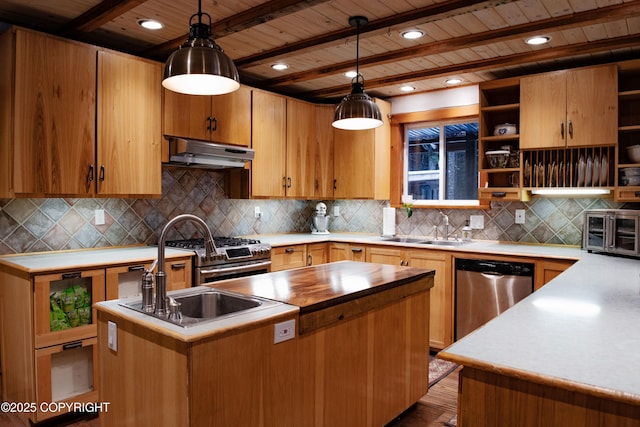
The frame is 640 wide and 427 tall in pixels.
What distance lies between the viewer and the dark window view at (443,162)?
456 centimetres

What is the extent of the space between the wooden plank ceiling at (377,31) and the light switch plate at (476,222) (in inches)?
51.3

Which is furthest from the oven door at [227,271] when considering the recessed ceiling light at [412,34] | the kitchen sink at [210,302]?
the recessed ceiling light at [412,34]

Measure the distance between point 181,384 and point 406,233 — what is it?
362 centimetres

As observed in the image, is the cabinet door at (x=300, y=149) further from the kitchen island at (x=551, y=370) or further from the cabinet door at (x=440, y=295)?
the kitchen island at (x=551, y=370)

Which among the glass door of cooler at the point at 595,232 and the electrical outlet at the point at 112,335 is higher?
the glass door of cooler at the point at 595,232

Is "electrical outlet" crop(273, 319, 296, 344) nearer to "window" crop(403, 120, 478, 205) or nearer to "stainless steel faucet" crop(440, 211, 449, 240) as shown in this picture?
"stainless steel faucet" crop(440, 211, 449, 240)

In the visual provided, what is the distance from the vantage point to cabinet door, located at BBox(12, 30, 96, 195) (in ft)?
→ 8.95

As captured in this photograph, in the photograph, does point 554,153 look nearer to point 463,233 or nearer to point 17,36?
point 463,233

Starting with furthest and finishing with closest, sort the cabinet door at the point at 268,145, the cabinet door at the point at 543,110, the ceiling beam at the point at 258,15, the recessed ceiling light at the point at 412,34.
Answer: the cabinet door at the point at 268,145, the cabinet door at the point at 543,110, the recessed ceiling light at the point at 412,34, the ceiling beam at the point at 258,15

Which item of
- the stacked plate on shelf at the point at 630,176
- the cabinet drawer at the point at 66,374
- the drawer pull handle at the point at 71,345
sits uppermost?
the stacked plate on shelf at the point at 630,176

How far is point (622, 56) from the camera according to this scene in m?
3.48

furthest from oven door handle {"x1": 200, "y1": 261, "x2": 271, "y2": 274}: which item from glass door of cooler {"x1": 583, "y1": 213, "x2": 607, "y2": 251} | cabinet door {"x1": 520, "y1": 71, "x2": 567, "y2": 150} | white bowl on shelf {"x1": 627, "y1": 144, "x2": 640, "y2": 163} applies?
white bowl on shelf {"x1": 627, "y1": 144, "x2": 640, "y2": 163}

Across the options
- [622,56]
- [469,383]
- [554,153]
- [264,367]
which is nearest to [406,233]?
[554,153]

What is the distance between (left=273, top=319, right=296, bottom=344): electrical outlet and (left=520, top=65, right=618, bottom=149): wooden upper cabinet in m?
2.79
